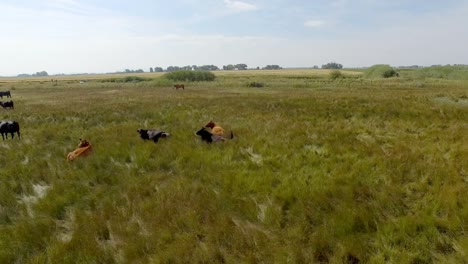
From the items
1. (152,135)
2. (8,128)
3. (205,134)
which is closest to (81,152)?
(152,135)

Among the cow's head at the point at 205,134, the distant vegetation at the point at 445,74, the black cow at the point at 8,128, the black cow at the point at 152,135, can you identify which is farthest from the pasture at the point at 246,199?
the distant vegetation at the point at 445,74

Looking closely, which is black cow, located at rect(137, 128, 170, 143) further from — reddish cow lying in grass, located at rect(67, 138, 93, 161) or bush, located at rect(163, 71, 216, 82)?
bush, located at rect(163, 71, 216, 82)

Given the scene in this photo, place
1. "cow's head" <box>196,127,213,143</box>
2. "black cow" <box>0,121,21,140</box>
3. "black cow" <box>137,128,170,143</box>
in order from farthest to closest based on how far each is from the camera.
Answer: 1. "black cow" <box>0,121,21,140</box>
2. "black cow" <box>137,128,170,143</box>
3. "cow's head" <box>196,127,213,143</box>

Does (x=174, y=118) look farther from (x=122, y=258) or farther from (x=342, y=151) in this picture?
(x=122, y=258)

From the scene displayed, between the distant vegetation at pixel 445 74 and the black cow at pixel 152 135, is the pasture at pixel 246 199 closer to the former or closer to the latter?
the black cow at pixel 152 135

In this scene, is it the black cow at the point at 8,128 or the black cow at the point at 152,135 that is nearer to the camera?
the black cow at the point at 152,135

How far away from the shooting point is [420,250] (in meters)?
4.76

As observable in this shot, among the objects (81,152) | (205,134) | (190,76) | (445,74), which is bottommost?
(81,152)

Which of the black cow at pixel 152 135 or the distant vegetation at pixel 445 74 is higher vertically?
the distant vegetation at pixel 445 74

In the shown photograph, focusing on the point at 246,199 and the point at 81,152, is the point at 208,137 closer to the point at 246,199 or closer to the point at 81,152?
the point at 81,152

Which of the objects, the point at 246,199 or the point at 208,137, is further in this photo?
the point at 208,137

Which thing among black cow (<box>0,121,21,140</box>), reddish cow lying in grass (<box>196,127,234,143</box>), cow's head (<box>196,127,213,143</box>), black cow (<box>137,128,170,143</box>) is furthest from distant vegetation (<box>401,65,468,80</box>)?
black cow (<box>0,121,21,140</box>)

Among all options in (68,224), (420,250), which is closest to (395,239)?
(420,250)

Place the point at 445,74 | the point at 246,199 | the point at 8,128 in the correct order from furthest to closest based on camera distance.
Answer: the point at 445,74
the point at 8,128
the point at 246,199
